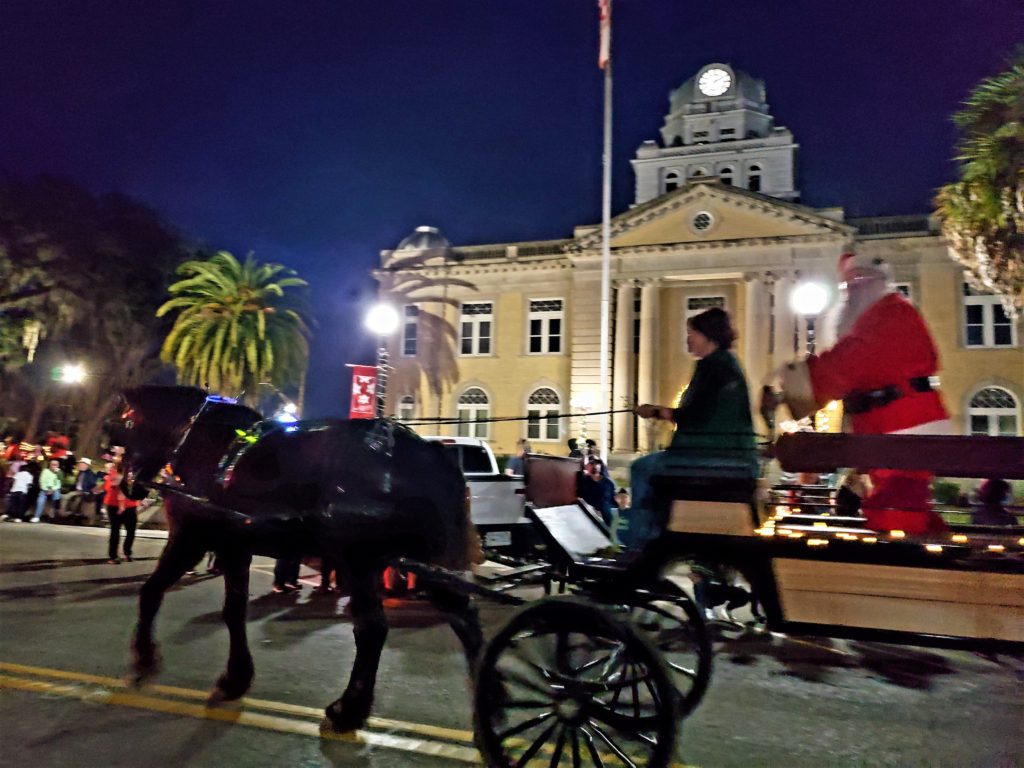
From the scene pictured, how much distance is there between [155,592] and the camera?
5.11m

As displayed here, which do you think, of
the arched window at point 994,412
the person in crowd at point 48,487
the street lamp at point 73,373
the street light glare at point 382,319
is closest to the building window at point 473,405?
the street light glare at point 382,319

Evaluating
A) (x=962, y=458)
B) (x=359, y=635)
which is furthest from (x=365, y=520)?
(x=962, y=458)

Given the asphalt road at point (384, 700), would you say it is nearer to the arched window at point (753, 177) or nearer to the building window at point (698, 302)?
the building window at point (698, 302)

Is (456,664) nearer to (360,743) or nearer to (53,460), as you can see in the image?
(360,743)

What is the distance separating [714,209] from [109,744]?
26739mm

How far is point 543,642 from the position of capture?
382cm

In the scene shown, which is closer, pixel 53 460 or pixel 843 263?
pixel 843 263

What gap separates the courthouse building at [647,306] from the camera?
977 inches

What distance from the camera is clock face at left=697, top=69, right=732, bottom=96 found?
126 ft

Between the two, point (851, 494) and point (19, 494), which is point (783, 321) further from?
point (19, 494)

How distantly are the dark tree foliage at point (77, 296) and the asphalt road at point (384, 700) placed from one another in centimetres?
→ 2526

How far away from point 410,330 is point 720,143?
59.8 ft

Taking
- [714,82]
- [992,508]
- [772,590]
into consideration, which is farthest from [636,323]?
[772,590]

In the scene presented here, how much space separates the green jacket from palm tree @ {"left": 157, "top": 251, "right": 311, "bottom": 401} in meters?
24.2
